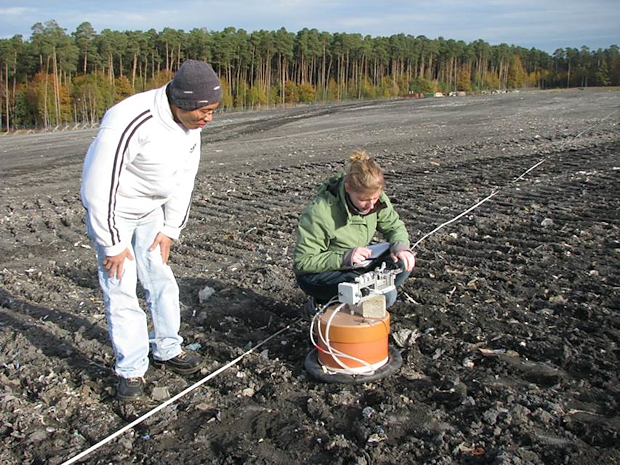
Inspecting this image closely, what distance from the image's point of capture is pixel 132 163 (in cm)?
360

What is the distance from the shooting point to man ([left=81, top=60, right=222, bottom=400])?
344cm

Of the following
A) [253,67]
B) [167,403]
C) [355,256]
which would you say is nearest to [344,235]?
[355,256]

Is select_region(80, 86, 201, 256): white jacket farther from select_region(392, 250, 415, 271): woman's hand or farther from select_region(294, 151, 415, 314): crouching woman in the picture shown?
select_region(392, 250, 415, 271): woman's hand

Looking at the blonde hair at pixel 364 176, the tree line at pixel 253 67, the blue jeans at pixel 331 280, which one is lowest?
the blue jeans at pixel 331 280

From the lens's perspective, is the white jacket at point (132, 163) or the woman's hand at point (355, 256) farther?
the woman's hand at point (355, 256)

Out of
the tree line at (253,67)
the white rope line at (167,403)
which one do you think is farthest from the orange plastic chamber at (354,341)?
the tree line at (253,67)

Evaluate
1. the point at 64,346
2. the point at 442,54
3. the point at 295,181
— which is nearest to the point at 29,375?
the point at 64,346

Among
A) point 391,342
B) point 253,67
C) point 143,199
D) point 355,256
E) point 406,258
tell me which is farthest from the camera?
point 253,67

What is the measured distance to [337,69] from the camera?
9806 centimetres

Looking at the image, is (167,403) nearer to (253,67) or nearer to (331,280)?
(331,280)

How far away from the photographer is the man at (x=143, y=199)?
344 centimetres

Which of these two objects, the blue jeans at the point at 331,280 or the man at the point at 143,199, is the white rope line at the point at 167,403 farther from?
the blue jeans at the point at 331,280

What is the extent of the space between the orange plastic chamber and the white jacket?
52.0 inches

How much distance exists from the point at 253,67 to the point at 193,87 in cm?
8295
